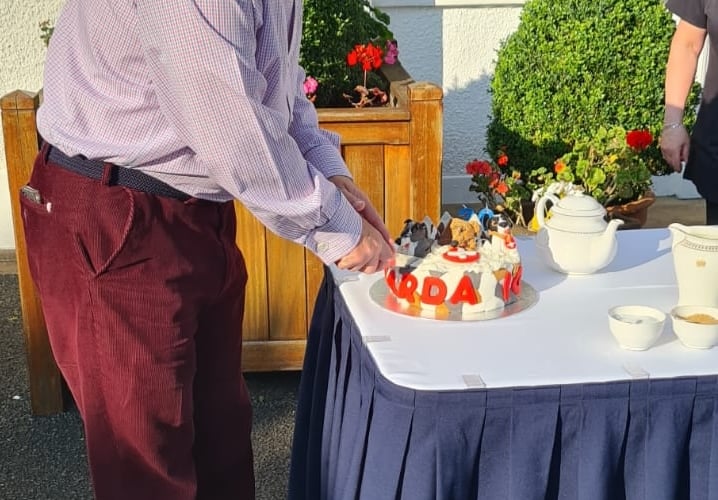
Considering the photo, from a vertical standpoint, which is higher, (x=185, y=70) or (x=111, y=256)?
(x=185, y=70)

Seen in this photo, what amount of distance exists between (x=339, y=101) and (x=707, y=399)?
7.49ft

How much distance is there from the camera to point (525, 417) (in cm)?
174

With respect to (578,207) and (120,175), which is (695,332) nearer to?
(578,207)

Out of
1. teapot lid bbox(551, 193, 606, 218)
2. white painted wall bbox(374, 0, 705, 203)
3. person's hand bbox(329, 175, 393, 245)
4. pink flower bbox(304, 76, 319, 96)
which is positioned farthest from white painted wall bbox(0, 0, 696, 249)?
person's hand bbox(329, 175, 393, 245)

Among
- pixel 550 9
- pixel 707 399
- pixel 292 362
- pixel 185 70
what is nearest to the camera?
pixel 185 70

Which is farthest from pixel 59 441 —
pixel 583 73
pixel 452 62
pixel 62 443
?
pixel 452 62

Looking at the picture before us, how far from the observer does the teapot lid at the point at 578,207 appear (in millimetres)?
2252

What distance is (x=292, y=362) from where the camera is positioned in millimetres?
3561

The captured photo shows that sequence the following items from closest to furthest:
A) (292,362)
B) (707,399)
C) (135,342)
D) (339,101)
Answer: (707,399), (135,342), (292,362), (339,101)

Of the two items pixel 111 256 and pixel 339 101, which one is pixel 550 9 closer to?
pixel 339 101

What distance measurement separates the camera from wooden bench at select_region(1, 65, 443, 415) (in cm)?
321

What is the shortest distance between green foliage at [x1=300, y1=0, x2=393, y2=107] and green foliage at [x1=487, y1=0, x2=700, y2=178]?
2.84 ft

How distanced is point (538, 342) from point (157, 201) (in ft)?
2.47

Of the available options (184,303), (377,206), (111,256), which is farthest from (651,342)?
Answer: (377,206)
